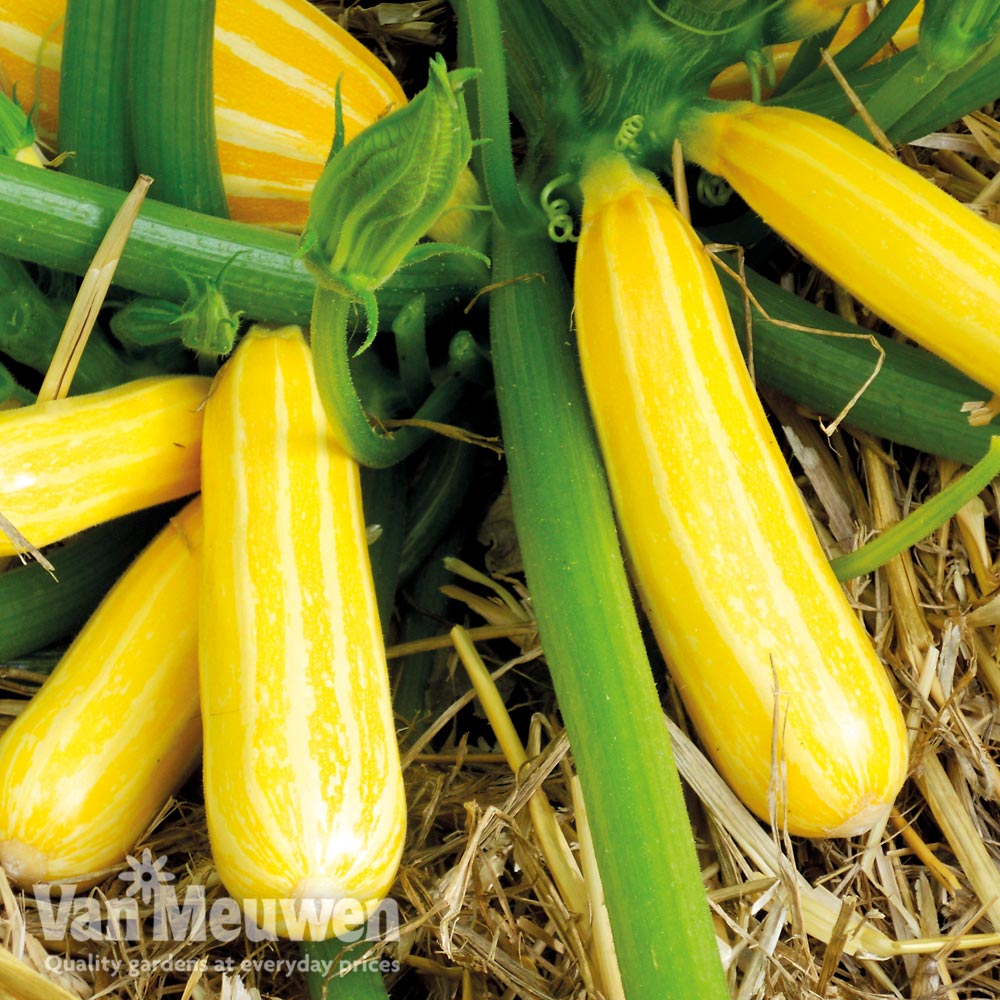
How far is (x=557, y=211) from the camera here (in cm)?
134

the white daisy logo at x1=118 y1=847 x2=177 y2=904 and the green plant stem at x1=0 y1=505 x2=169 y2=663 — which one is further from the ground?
the green plant stem at x1=0 y1=505 x2=169 y2=663

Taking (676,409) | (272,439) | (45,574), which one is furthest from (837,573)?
(45,574)

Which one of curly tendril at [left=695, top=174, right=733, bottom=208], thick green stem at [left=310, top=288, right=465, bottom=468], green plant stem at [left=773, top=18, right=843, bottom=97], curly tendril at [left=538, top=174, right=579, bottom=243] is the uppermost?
green plant stem at [left=773, top=18, right=843, bottom=97]

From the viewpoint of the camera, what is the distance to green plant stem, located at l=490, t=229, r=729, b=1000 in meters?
1.00

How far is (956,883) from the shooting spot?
1.27 m

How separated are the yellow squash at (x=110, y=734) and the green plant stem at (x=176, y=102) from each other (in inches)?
15.4

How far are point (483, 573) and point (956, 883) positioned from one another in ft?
2.26

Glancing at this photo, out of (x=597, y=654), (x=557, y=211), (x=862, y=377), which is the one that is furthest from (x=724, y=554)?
(x=557, y=211)

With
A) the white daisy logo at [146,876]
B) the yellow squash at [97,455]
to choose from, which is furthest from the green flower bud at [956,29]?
the white daisy logo at [146,876]

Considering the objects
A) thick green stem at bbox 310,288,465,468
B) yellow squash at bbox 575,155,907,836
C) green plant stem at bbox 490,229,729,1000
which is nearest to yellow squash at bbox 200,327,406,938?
thick green stem at bbox 310,288,465,468

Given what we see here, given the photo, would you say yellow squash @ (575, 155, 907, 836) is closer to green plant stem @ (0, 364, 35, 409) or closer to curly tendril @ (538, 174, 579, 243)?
curly tendril @ (538, 174, 579, 243)

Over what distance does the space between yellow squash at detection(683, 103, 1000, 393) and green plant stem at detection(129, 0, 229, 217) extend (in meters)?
0.61

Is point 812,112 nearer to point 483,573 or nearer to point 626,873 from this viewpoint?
point 483,573

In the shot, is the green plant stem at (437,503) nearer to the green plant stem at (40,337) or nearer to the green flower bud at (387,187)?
the green plant stem at (40,337)
